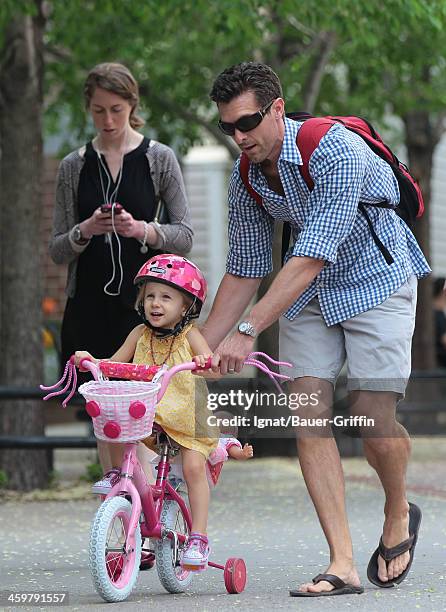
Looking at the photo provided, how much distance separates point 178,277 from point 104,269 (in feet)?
4.47

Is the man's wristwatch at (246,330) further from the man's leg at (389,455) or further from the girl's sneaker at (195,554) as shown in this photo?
the girl's sneaker at (195,554)

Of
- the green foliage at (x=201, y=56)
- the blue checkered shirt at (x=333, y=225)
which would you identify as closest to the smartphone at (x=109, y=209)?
the blue checkered shirt at (x=333, y=225)

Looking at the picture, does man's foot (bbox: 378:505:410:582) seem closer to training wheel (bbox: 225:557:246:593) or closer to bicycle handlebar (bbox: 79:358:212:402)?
training wheel (bbox: 225:557:246:593)

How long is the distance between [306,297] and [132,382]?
84cm

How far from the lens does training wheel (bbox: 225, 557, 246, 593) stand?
19.7 ft

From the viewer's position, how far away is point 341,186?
18.5ft

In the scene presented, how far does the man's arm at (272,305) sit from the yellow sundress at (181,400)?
449mm

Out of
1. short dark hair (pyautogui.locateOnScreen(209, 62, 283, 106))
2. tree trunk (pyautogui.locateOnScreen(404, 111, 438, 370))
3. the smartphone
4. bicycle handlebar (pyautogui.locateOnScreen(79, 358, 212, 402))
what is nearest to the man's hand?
bicycle handlebar (pyautogui.locateOnScreen(79, 358, 212, 402))

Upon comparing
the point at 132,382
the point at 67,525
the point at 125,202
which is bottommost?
the point at 67,525

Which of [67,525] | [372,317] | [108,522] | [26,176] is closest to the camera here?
[108,522]

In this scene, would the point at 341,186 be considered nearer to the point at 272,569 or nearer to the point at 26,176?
the point at 272,569

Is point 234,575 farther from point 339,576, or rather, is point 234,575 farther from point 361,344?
point 361,344

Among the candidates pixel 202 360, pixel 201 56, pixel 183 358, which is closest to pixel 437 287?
pixel 201 56

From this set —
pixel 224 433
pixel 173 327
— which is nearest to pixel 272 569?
pixel 224 433
